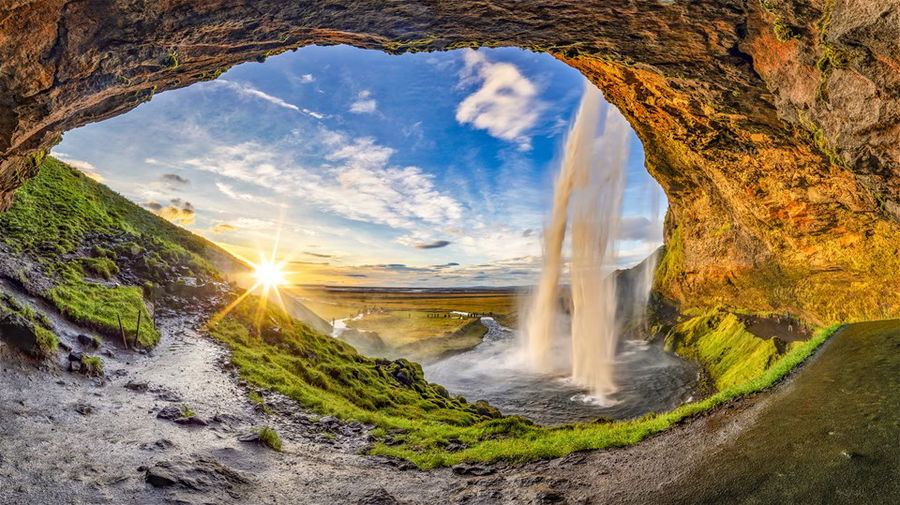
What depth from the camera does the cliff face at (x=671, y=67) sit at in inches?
321

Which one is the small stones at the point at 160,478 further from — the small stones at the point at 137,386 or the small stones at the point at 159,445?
the small stones at the point at 137,386

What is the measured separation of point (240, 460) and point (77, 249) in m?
21.8

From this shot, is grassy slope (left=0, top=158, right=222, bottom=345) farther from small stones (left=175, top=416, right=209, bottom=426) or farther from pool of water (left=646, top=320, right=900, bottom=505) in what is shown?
pool of water (left=646, top=320, right=900, bottom=505)

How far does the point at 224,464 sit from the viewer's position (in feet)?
32.3

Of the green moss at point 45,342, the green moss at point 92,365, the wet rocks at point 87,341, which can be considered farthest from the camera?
the wet rocks at point 87,341

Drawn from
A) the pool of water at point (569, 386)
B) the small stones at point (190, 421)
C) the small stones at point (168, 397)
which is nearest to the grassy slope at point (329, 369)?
the small stones at point (168, 397)

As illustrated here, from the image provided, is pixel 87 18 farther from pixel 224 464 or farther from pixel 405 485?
pixel 405 485

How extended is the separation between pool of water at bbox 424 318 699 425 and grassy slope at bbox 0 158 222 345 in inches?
953

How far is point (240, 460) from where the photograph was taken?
10.5 m

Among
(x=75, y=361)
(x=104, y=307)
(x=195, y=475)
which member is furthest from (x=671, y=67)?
(x=104, y=307)

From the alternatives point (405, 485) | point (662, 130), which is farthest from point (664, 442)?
point (662, 130)

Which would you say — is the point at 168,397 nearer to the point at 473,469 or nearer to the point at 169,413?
the point at 169,413

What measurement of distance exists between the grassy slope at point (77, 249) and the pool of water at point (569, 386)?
24.2m

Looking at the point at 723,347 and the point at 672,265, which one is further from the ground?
the point at 672,265
